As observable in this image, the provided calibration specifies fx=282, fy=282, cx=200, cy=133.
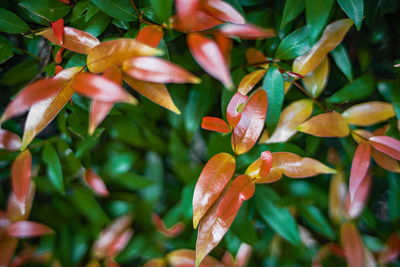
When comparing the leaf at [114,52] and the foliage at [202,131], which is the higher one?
the leaf at [114,52]

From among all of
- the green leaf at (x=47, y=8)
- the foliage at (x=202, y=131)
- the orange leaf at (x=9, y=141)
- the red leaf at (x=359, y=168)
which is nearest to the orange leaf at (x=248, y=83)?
the foliage at (x=202, y=131)

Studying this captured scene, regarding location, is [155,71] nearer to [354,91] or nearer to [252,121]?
[252,121]

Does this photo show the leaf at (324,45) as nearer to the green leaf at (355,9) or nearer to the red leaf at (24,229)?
the green leaf at (355,9)

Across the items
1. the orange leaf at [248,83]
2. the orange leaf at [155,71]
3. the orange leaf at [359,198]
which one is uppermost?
the orange leaf at [155,71]

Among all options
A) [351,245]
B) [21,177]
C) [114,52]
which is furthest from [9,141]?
[351,245]

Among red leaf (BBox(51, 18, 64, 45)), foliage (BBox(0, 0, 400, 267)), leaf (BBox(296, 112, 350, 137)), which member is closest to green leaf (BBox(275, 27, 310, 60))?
foliage (BBox(0, 0, 400, 267))

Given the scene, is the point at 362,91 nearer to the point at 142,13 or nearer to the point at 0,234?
the point at 142,13
